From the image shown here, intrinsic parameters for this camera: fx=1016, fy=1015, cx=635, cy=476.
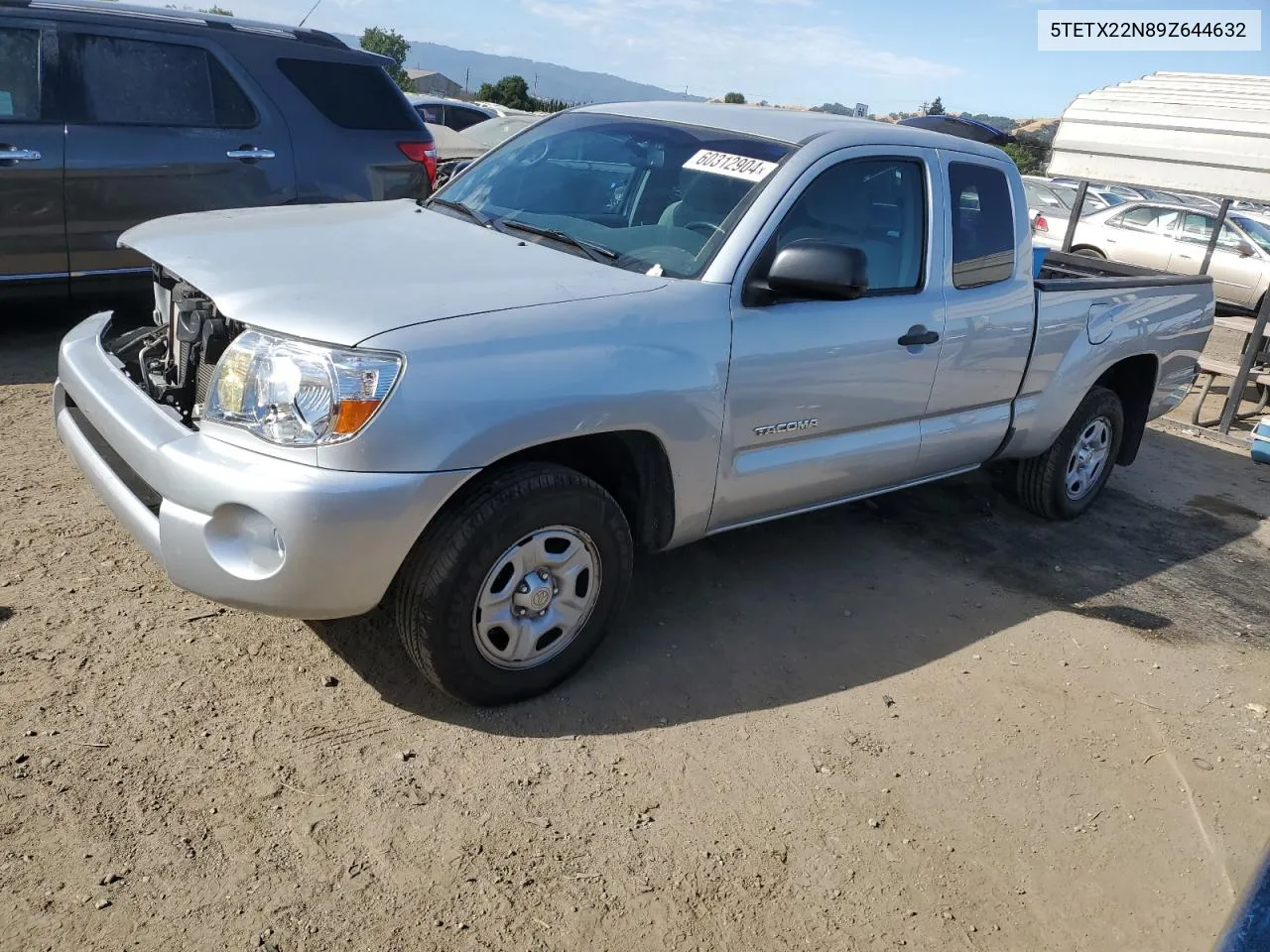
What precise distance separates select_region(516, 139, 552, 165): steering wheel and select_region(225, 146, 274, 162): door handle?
2.59 metres

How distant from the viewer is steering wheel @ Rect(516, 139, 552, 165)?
4.08 meters

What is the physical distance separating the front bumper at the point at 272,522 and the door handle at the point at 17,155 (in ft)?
11.0

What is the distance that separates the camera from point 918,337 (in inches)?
153

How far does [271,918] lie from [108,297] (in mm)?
4621

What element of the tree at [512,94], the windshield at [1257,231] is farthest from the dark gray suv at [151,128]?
the tree at [512,94]

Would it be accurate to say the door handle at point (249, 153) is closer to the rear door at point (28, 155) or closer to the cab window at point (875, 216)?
the rear door at point (28, 155)

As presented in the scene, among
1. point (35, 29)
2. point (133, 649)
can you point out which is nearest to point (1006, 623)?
point (133, 649)

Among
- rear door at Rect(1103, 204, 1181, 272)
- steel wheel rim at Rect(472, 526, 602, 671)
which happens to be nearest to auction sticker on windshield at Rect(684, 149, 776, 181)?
steel wheel rim at Rect(472, 526, 602, 671)

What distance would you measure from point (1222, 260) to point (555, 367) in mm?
14330

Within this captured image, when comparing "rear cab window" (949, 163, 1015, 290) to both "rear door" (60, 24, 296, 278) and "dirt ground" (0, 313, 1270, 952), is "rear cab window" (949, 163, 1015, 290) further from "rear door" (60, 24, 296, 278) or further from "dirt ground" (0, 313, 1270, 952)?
"rear door" (60, 24, 296, 278)

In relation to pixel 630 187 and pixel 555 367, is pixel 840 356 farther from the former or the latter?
pixel 555 367

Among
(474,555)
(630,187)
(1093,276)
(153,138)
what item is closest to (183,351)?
(474,555)

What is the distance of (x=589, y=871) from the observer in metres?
2.58

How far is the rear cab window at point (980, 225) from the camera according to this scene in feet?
13.6
